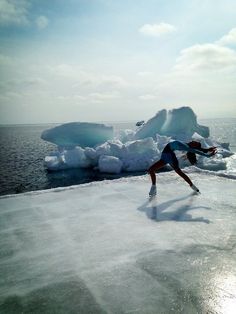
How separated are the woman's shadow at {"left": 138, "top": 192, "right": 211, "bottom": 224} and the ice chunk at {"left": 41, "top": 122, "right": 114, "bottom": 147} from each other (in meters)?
19.5

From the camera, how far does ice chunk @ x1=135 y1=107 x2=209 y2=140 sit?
25.5 m

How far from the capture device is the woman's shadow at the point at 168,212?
149 inches

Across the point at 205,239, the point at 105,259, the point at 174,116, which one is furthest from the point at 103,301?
the point at 174,116

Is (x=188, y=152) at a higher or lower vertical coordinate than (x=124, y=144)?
higher

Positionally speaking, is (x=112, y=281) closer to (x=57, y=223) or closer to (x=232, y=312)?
(x=232, y=312)

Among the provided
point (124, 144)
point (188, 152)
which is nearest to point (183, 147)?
point (188, 152)

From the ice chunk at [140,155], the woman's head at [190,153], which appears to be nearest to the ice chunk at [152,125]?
the ice chunk at [140,155]

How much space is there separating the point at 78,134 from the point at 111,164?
21.8ft

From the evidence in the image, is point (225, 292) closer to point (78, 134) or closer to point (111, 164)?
point (111, 164)

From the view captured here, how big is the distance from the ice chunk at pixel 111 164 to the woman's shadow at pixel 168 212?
13918 mm

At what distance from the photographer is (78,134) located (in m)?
24.2

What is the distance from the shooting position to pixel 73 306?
1965mm

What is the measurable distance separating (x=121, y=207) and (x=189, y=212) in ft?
3.46

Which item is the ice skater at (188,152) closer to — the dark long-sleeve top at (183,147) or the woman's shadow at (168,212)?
the dark long-sleeve top at (183,147)
